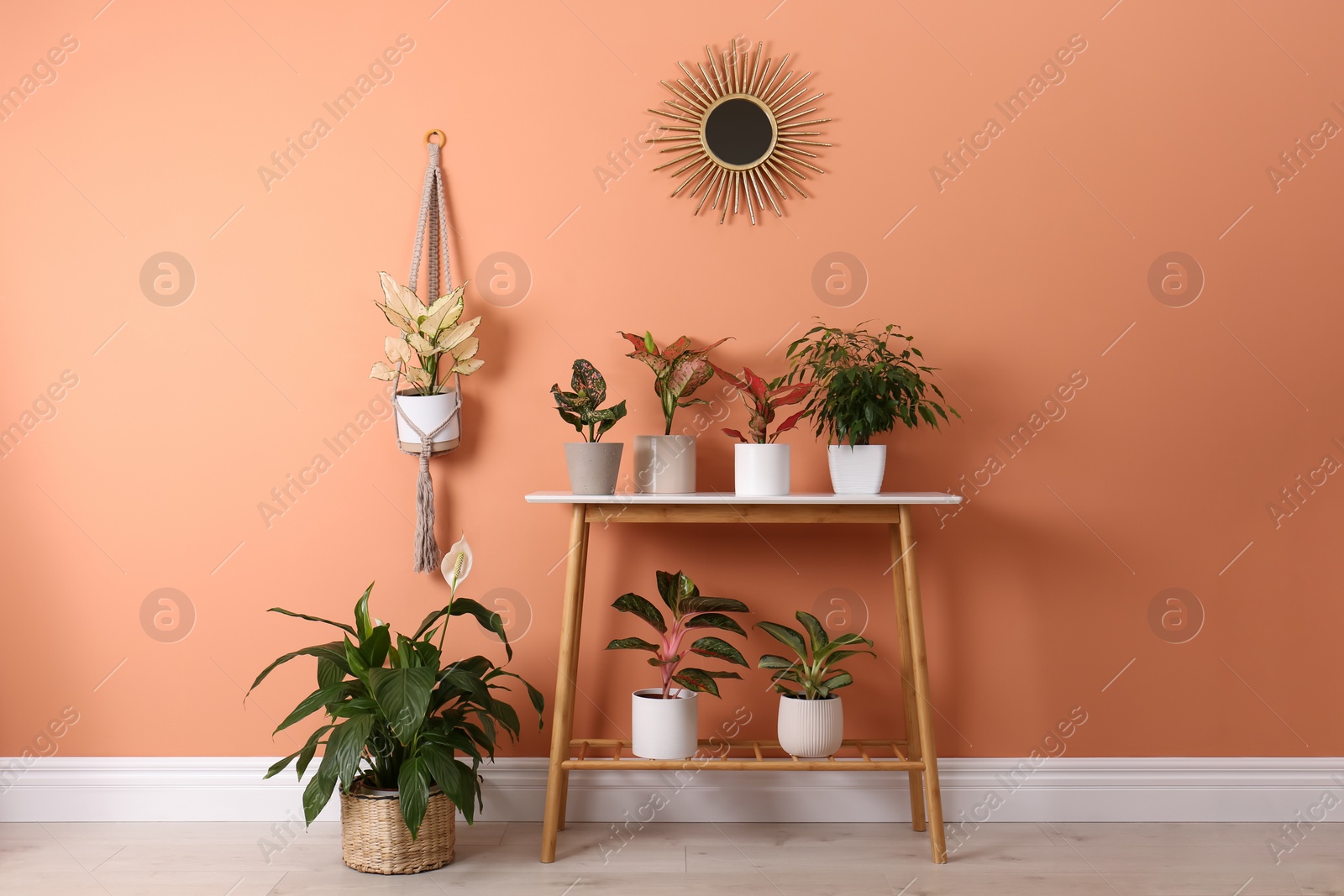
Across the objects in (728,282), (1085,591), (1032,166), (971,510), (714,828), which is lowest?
(714,828)

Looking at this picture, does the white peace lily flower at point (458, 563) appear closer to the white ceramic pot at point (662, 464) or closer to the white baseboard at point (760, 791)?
the white ceramic pot at point (662, 464)

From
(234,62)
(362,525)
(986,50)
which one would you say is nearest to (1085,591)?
(986,50)

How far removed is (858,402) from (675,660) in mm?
716

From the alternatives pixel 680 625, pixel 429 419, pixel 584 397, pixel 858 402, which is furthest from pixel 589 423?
pixel 858 402

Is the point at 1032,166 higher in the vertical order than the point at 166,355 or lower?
Result: higher

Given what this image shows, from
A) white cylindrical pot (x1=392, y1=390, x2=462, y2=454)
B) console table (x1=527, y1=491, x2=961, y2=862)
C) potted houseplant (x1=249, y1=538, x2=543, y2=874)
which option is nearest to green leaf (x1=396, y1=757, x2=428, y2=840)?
potted houseplant (x1=249, y1=538, x2=543, y2=874)

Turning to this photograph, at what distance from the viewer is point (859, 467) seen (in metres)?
2.05

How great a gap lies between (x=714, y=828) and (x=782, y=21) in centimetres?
200

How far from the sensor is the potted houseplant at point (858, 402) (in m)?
2.01

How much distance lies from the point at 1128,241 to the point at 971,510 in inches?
30.8

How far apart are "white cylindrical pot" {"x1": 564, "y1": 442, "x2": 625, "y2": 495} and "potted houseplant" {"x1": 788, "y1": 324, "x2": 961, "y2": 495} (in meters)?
0.46

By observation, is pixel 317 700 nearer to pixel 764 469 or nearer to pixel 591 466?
pixel 591 466

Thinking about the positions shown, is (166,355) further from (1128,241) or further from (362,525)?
(1128,241)

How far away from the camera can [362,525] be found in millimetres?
2264
